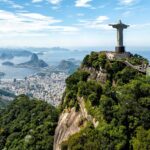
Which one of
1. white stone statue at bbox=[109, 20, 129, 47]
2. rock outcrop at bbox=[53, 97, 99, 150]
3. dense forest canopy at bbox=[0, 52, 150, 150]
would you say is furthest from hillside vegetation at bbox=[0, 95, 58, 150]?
white stone statue at bbox=[109, 20, 129, 47]

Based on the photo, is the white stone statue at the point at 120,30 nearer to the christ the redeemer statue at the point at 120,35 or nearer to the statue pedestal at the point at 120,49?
the christ the redeemer statue at the point at 120,35

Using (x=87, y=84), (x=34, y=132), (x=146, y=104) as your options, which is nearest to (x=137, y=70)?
(x=87, y=84)

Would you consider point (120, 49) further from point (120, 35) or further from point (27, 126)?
point (27, 126)

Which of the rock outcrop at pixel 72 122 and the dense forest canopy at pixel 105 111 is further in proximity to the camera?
the rock outcrop at pixel 72 122

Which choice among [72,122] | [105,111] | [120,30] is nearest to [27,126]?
[72,122]

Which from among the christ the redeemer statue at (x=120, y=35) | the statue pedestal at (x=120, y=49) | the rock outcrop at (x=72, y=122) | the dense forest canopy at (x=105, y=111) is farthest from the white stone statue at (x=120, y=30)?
the rock outcrop at (x=72, y=122)
